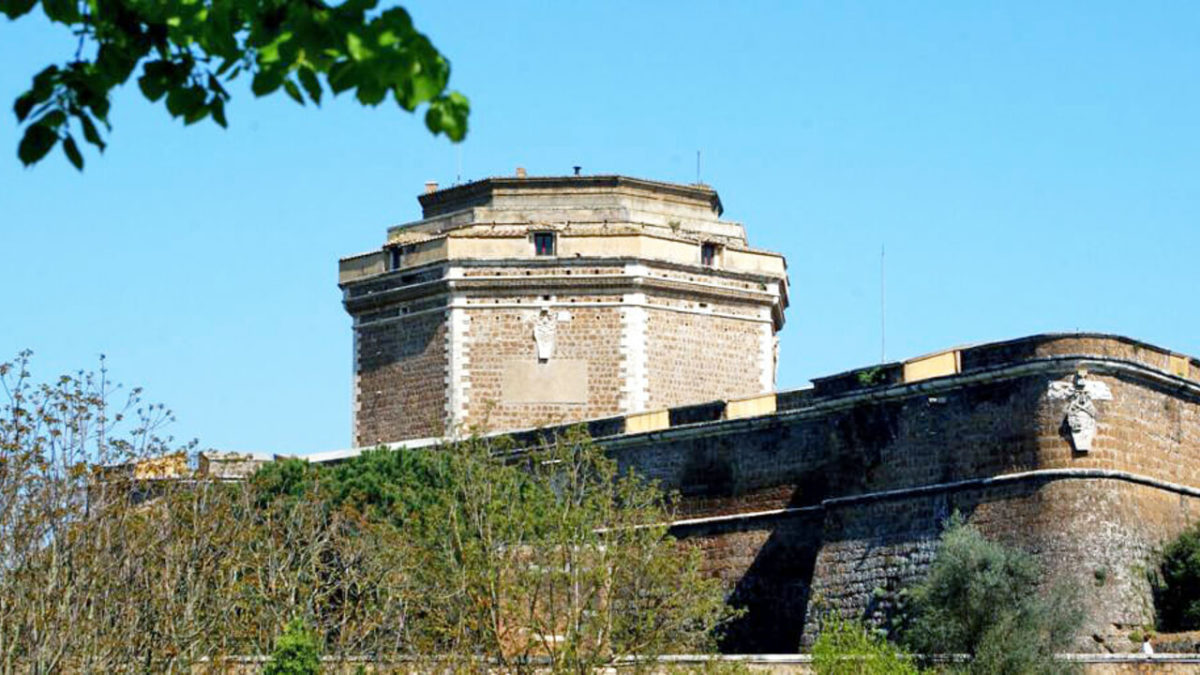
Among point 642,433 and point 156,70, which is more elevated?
point 642,433

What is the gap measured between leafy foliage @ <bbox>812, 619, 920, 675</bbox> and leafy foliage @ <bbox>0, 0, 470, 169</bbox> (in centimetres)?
2198

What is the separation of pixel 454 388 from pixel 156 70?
35.0 metres

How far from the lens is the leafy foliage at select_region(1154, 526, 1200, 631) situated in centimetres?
3001

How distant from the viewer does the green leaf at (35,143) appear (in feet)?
22.9

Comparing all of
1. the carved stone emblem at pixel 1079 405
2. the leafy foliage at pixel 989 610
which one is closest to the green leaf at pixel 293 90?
the leafy foliage at pixel 989 610

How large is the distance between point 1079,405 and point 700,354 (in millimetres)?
13657

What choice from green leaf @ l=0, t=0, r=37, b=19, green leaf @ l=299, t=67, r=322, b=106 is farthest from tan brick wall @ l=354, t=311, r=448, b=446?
green leaf @ l=299, t=67, r=322, b=106

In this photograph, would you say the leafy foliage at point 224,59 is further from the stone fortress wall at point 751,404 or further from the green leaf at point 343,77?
the stone fortress wall at point 751,404

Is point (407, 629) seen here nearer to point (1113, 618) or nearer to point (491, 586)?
point (491, 586)

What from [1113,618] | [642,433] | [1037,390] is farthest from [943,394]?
[642,433]

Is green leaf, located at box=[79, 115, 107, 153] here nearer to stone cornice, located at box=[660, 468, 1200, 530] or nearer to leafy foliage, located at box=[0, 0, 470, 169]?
leafy foliage, located at box=[0, 0, 470, 169]

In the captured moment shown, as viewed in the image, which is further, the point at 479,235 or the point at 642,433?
the point at 479,235

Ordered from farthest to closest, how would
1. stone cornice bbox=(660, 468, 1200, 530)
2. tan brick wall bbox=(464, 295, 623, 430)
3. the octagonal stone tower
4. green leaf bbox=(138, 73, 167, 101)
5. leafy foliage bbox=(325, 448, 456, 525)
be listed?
the octagonal stone tower, tan brick wall bbox=(464, 295, 623, 430), leafy foliage bbox=(325, 448, 456, 525), stone cornice bbox=(660, 468, 1200, 530), green leaf bbox=(138, 73, 167, 101)

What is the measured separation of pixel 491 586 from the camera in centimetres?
2761
